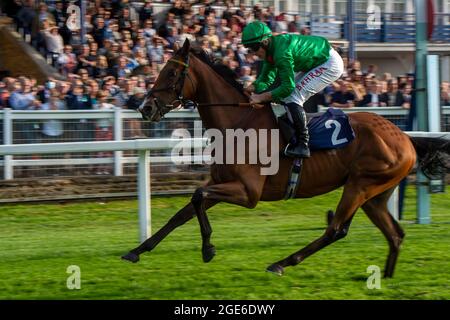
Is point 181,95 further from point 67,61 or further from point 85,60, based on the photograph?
point 67,61

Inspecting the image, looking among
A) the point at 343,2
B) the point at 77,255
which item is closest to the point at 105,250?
the point at 77,255

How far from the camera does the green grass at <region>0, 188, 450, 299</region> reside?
6078 millimetres

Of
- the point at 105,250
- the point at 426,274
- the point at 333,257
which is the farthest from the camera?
the point at 105,250

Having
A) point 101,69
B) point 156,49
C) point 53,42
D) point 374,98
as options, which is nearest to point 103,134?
point 101,69

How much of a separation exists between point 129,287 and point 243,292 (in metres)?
0.80

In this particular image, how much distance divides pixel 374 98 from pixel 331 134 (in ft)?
23.6

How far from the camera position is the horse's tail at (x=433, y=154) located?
7.48 metres

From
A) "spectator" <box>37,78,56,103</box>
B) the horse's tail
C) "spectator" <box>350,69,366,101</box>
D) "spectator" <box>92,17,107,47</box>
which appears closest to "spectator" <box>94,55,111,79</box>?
"spectator" <box>92,17,107,47</box>

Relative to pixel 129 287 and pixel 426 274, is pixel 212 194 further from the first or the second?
pixel 426 274

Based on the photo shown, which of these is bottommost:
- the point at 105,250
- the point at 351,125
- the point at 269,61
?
the point at 105,250

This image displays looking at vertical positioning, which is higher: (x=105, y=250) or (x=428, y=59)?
(x=428, y=59)

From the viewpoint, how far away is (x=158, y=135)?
1223 cm

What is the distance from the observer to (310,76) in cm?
720

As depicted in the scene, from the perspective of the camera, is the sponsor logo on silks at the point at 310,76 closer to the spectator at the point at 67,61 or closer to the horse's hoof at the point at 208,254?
the horse's hoof at the point at 208,254
